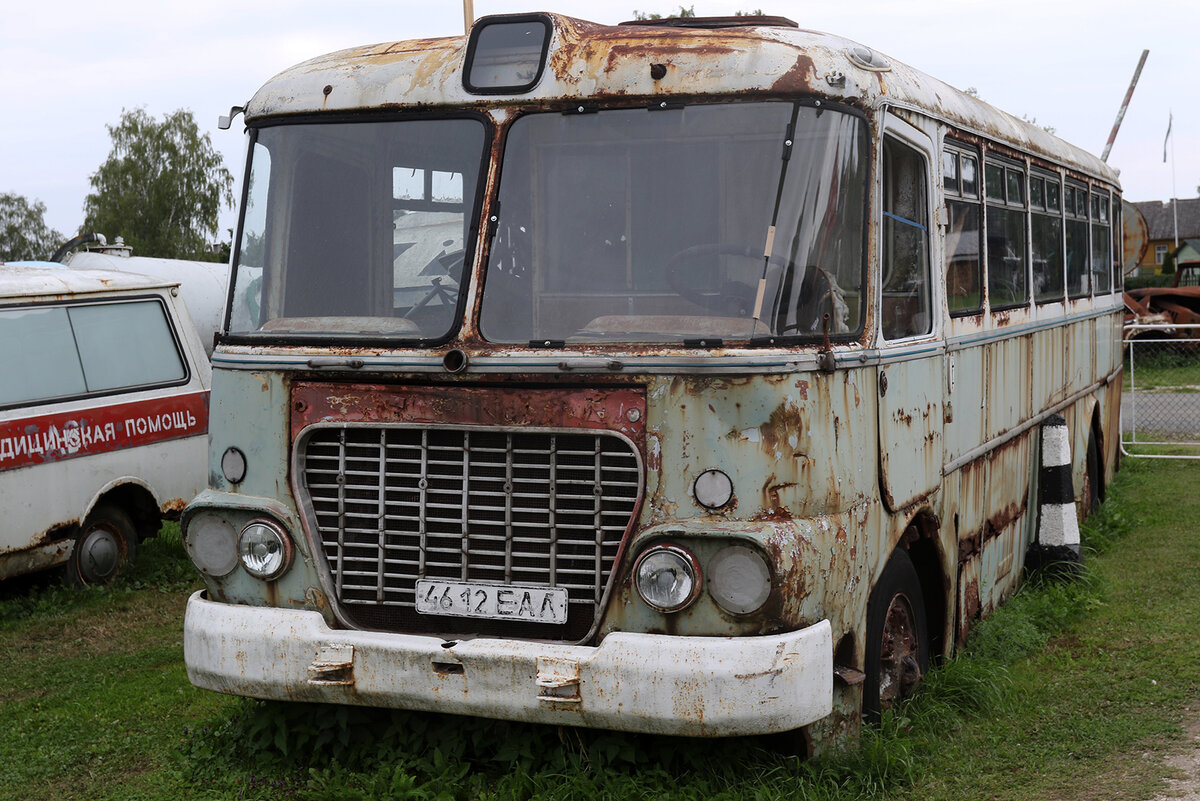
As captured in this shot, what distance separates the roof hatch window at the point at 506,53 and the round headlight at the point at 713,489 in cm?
158

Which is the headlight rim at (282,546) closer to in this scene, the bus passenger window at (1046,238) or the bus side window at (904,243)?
the bus side window at (904,243)

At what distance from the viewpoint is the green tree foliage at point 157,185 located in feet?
167

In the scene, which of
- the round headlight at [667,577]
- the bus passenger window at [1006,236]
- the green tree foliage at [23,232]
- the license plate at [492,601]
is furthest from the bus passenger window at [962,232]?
the green tree foliage at [23,232]

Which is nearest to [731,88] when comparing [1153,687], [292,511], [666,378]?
[666,378]

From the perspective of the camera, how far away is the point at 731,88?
4.70 m

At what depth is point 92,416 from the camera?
9.47m

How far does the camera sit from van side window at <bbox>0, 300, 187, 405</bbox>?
912cm

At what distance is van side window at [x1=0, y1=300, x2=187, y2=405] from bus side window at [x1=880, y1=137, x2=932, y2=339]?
626cm

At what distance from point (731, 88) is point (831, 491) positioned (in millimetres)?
1453

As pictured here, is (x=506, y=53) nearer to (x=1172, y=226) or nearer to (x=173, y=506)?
(x=173, y=506)

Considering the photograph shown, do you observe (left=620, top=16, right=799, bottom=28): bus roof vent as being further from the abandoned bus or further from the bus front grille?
the bus front grille

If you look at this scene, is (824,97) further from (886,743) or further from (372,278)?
(886,743)

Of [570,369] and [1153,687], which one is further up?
[570,369]

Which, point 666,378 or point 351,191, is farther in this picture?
point 351,191
